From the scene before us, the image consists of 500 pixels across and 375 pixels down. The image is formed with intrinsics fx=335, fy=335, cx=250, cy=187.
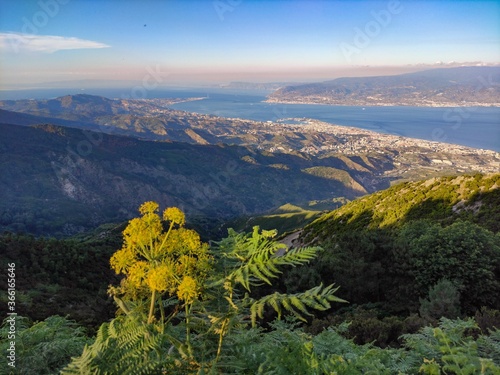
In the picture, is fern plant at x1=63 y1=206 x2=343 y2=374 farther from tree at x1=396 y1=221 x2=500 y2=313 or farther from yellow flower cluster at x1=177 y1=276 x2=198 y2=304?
tree at x1=396 y1=221 x2=500 y2=313

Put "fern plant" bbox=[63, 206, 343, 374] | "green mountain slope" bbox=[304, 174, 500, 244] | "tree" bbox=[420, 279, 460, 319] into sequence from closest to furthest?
"fern plant" bbox=[63, 206, 343, 374], "tree" bbox=[420, 279, 460, 319], "green mountain slope" bbox=[304, 174, 500, 244]

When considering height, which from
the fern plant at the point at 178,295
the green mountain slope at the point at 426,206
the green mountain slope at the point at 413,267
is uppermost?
the fern plant at the point at 178,295

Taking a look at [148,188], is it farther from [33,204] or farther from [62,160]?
[33,204]

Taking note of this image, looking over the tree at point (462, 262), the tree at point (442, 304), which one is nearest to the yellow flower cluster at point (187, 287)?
the tree at point (442, 304)

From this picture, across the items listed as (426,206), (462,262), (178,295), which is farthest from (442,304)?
(426,206)

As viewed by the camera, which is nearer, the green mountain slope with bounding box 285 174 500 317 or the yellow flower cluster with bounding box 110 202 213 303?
the yellow flower cluster with bounding box 110 202 213 303

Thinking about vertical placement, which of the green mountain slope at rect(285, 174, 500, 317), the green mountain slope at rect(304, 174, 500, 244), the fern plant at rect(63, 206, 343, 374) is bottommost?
the green mountain slope at rect(304, 174, 500, 244)

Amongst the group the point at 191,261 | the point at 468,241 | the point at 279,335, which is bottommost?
the point at 468,241

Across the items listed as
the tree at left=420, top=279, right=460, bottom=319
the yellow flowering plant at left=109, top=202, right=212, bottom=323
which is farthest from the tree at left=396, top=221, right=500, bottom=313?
the yellow flowering plant at left=109, top=202, right=212, bottom=323

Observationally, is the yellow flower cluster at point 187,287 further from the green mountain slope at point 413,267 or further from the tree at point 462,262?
the tree at point 462,262

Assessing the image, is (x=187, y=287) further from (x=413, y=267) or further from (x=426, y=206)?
(x=426, y=206)

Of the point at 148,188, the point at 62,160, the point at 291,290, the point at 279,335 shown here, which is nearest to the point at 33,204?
the point at 62,160
